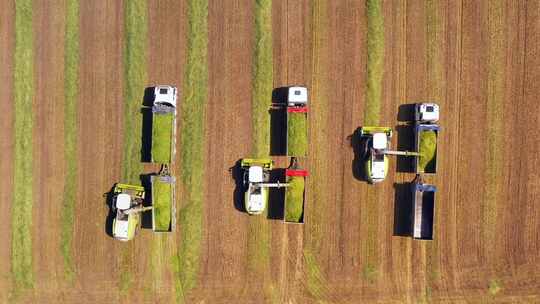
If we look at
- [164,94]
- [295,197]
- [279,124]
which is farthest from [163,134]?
[295,197]

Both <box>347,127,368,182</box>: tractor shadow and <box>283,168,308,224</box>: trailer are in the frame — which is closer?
<box>283,168,308,224</box>: trailer

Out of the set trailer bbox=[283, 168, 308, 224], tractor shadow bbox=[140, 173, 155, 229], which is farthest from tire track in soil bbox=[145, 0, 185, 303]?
trailer bbox=[283, 168, 308, 224]

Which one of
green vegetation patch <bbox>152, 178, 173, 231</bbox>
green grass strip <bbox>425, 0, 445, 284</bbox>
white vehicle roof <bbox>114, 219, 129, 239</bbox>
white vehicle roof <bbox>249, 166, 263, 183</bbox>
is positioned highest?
green grass strip <bbox>425, 0, 445, 284</bbox>

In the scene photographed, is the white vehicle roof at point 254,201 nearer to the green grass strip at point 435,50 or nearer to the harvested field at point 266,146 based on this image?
the harvested field at point 266,146

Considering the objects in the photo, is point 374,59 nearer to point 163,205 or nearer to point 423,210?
point 423,210

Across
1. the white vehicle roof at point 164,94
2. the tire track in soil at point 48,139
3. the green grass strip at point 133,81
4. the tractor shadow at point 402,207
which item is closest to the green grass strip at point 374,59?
the tractor shadow at point 402,207

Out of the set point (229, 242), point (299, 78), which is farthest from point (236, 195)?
point (299, 78)

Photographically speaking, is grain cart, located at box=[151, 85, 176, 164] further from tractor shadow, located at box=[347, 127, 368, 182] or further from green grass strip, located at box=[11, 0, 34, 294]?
tractor shadow, located at box=[347, 127, 368, 182]

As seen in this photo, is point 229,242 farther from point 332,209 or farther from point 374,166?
point 374,166
